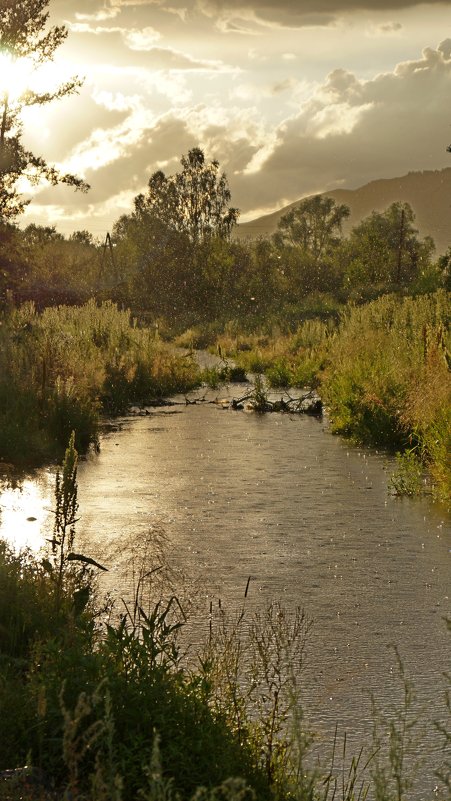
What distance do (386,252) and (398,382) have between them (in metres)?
68.8

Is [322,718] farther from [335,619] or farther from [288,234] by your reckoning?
[288,234]

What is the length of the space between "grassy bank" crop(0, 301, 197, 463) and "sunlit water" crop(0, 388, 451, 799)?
833 mm

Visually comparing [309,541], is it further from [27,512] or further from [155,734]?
[155,734]

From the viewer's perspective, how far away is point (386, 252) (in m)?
83.2

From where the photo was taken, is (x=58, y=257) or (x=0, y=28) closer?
(x=0, y=28)

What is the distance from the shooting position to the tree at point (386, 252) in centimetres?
8000

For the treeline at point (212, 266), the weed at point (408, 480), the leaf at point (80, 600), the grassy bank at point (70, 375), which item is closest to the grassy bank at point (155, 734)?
the leaf at point (80, 600)

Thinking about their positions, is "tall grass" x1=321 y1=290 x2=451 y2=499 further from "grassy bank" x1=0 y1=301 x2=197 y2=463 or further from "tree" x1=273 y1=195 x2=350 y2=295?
"tree" x1=273 y1=195 x2=350 y2=295

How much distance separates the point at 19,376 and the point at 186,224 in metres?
69.8

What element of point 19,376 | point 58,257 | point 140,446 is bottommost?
point 140,446

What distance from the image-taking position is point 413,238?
107062mm

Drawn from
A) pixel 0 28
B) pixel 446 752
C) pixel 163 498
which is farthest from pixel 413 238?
pixel 446 752

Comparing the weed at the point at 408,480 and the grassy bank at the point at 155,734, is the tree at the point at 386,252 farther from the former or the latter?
the grassy bank at the point at 155,734

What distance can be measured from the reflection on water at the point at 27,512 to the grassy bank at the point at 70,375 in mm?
1382
